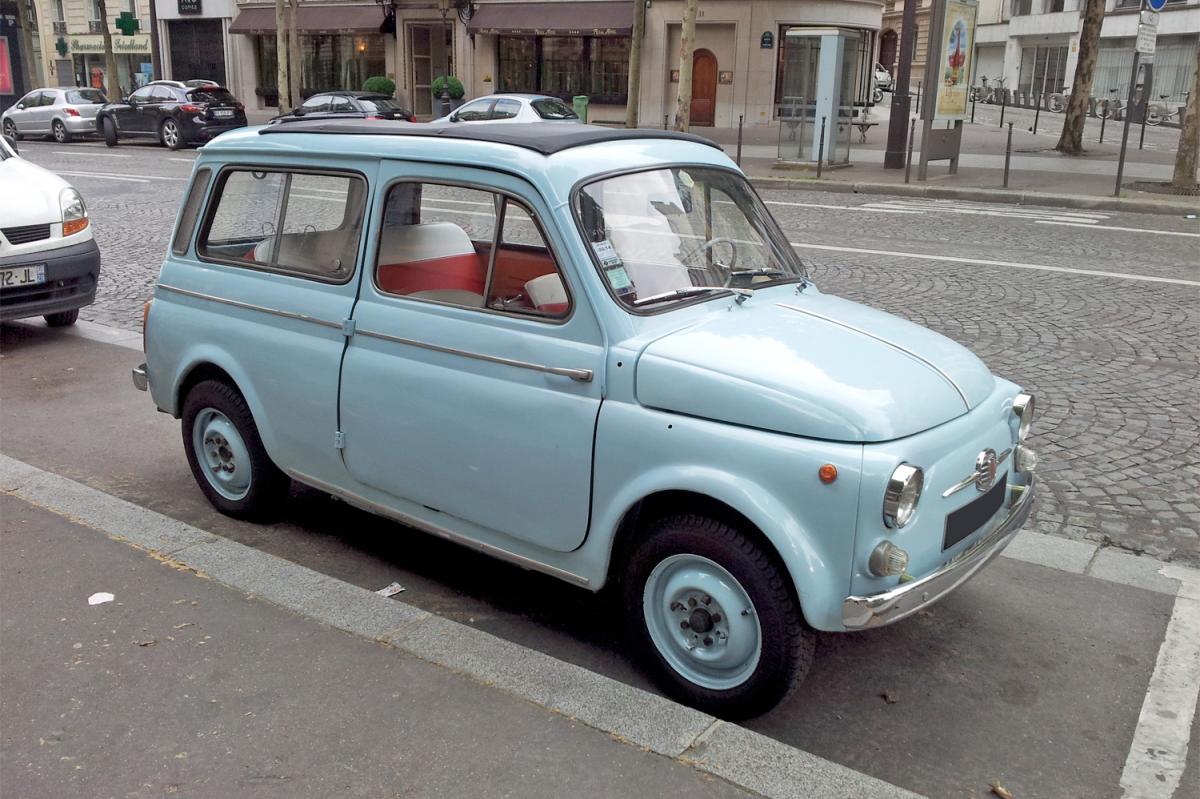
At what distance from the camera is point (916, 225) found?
14352 mm

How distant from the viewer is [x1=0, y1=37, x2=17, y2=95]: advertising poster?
46.9 meters

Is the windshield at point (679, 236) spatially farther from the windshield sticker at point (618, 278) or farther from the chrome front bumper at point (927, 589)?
the chrome front bumper at point (927, 589)

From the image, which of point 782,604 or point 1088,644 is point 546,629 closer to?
point 782,604

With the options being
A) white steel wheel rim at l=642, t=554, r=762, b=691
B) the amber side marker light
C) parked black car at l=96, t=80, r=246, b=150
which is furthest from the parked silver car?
white steel wheel rim at l=642, t=554, r=762, b=691

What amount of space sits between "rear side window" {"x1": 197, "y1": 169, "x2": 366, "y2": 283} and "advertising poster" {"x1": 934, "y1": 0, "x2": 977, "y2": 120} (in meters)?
17.2

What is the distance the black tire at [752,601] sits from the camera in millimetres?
3229

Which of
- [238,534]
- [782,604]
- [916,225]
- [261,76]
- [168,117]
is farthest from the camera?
[261,76]

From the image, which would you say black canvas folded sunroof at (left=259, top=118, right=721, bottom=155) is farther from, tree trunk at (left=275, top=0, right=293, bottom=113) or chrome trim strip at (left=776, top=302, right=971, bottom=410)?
tree trunk at (left=275, top=0, right=293, bottom=113)

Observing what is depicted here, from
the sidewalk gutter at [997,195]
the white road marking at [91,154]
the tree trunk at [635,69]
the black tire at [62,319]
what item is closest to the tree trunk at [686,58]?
the tree trunk at [635,69]

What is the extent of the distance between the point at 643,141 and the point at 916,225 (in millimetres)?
11068

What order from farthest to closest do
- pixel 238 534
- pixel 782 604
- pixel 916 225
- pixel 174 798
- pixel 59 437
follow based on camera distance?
1. pixel 916 225
2. pixel 59 437
3. pixel 238 534
4. pixel 782 604
5. pixel 174 798

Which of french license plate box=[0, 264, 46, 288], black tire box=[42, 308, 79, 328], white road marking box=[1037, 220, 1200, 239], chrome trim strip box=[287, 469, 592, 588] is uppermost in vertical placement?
french license plate box=[0, 264, 46, 288]

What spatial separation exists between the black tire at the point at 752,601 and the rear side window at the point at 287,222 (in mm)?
1741

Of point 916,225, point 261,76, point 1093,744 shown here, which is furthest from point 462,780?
point 261,76
